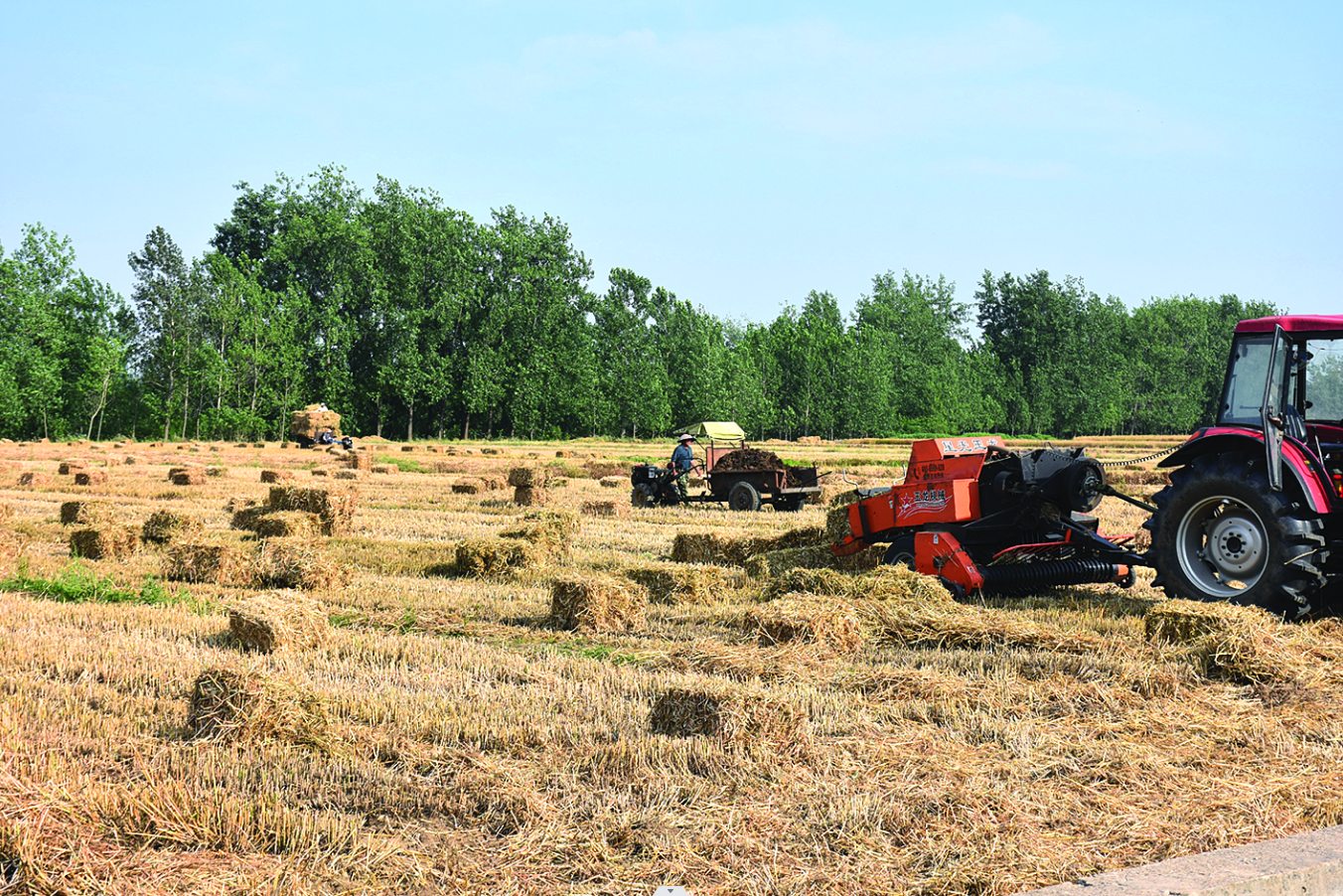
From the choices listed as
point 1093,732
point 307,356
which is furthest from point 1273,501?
point 307,356

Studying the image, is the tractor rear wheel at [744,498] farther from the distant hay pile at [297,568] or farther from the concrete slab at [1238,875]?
the concrete slab at [1238,875]

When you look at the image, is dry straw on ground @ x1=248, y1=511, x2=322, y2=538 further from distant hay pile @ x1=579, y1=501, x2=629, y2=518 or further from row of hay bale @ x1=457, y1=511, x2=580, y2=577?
distant hay pile @ x1=579, y1=501, x2=629, y2=518

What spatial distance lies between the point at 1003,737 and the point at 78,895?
4.43 m

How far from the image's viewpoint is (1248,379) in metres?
9.70

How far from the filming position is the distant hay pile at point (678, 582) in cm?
1024

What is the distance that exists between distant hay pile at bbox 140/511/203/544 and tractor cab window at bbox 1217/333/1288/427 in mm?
12374

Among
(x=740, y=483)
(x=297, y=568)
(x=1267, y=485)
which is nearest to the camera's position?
(x=1267, y=485)

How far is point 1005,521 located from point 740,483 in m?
10.6

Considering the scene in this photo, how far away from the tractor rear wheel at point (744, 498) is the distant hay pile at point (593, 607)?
11.3 metres

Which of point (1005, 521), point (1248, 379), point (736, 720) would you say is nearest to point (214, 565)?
point (736, 720)

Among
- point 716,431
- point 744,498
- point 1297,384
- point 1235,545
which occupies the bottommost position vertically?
point 744,498

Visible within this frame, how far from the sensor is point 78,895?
12.8 ft

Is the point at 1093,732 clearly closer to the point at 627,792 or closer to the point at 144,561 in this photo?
the point at 627,792

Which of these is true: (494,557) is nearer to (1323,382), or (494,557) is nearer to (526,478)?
(1323,382)
